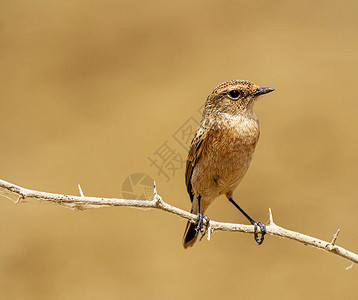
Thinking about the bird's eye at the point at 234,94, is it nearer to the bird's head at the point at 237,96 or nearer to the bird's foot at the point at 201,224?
the bird's head at the point at 237,96

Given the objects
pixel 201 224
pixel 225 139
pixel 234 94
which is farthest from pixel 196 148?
pixel 201 224

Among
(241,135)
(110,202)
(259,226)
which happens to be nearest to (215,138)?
(241,135)

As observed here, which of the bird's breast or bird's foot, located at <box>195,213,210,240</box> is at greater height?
the bird's breast

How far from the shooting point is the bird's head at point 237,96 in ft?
14.2

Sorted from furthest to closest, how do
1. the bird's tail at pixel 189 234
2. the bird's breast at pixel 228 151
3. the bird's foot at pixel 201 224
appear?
the bird's tail at pixel 189 234, the bird's foot at pixel 201 224, the bird's breast at pixel 228 151

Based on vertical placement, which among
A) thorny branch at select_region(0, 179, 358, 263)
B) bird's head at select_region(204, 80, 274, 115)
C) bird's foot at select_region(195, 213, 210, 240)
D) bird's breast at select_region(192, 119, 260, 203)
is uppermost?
bird's head at select_region(204, 80, 274, 115)

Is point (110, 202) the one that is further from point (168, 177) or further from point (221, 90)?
point (168, 177)

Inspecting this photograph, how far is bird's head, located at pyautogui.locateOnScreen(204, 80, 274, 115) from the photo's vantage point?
4334 millimetres

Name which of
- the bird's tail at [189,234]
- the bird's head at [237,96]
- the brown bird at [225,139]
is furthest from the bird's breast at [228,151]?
the bird's tail at [189,234]

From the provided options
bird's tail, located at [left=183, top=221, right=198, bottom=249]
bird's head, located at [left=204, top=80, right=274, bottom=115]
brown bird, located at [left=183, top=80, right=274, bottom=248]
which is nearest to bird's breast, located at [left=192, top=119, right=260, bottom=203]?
brown bird, located at [left=183, top=80, right=274, bottom=248]

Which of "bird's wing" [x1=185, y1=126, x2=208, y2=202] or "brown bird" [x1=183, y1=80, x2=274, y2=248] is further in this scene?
"bird's wing" [x1=185, y1=126, x2=208, y2=202]

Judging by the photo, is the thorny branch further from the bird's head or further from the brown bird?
the bird's head

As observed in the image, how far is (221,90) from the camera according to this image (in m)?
4.46

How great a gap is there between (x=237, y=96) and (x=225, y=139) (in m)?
0.44
